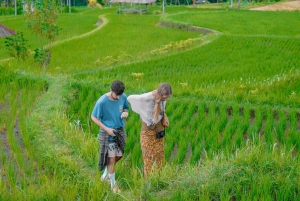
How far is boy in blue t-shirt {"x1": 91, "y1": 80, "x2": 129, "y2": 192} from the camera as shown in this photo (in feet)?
16.5

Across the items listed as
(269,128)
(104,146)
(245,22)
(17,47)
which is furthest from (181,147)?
(245,22)

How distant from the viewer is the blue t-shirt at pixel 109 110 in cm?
500

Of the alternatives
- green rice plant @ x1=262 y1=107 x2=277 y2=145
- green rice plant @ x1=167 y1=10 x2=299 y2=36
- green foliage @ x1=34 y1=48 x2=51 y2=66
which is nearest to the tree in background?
green foliage @ x1=34 y1=48 x2=51 y2=66

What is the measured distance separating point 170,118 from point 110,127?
241 centimetres

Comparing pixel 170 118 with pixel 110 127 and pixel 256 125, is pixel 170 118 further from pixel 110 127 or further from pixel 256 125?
pixel 110 127

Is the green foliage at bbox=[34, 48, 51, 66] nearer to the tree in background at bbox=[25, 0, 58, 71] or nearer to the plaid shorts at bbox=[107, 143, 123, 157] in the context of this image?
the tree in background at bbox=[25, 0, 58, 71]

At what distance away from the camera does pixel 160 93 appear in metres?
4.82

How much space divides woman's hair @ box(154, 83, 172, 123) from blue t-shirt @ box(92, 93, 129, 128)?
0.31 meters

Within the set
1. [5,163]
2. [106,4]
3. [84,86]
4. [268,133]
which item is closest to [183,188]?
[5,163]

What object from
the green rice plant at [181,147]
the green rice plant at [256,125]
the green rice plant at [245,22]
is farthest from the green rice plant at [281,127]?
the green rice plant at [245,22]

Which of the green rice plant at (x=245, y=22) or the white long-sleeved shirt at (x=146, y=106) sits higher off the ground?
the white long-sleeved shirt at (x=146, y=106)

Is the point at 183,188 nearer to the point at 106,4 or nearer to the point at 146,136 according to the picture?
the point at 146,136

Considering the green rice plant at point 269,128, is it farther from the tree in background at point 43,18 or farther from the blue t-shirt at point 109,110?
the tree in background at point 43,18

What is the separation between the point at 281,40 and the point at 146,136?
11.6 m
